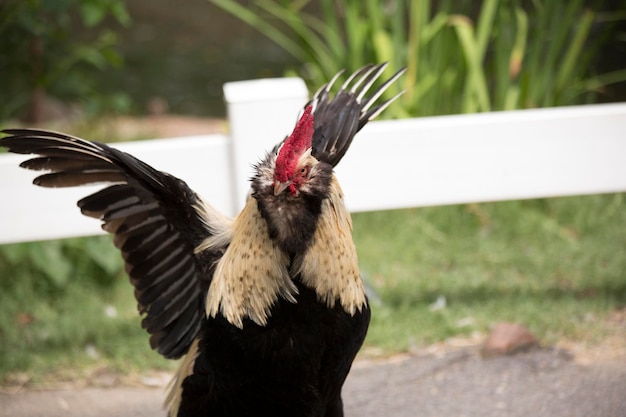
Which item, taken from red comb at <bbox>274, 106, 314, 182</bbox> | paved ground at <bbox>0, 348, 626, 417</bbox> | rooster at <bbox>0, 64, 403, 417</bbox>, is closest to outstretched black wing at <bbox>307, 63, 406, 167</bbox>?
rooster at <bbox>0, 64, 403, 417</bbox>

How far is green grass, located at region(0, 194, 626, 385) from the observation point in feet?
14.3

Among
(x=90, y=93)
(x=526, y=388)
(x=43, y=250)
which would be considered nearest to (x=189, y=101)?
(x=90, y=93)

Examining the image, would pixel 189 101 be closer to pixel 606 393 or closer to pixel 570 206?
pixel 570 206

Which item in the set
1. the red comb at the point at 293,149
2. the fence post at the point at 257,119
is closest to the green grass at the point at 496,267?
the fence post at the point at 257,119

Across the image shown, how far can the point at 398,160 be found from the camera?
429 cm

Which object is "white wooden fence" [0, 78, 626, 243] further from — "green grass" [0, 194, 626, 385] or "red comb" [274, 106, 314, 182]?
"red comb" [274, 106, 314, 182]

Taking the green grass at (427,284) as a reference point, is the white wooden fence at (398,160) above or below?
above

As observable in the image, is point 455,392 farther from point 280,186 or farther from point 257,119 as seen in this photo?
point 280,186

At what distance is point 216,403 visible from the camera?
293 centimetres

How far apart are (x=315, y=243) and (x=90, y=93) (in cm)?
484

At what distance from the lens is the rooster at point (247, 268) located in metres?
2.63

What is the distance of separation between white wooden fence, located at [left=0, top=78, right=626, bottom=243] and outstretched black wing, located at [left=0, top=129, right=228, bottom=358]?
3.41ft

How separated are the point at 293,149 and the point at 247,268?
44 centimetres

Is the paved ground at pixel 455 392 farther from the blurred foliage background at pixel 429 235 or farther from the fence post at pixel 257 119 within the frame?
the fence post at pixel 257 119
